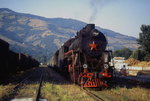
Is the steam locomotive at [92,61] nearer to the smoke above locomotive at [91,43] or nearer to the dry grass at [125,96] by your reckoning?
the smoke above locomotive at [91,43]

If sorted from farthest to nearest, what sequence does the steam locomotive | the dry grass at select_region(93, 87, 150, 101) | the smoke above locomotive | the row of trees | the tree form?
the row of trees → the tree → the smoke above locomotive → the steam locomotive → the dry grass at select_region(93, 87, 150, 101)

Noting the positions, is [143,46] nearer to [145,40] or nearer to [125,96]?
[145,40]

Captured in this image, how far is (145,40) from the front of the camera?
79.2 meters

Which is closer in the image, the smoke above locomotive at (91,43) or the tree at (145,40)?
the smoke above locomotive at (91,43)

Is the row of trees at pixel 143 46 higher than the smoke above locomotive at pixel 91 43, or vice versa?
the row of trees at pixel 143 46

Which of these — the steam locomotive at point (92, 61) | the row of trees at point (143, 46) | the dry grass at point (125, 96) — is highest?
the row of trees at point (143, 46)

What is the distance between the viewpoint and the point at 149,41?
253 ft

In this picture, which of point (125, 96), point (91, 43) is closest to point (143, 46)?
point (91, 43)

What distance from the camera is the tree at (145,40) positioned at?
248 ft

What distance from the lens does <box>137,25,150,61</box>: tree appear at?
75.6 meters

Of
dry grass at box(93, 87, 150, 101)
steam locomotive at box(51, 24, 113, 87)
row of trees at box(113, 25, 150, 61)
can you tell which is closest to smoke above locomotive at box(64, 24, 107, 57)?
steam locomotive at box(51, 24, 113, 87)

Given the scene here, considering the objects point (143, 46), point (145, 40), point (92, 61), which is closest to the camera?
point (92, 61)

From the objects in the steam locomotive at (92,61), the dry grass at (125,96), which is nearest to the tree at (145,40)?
the steam locomotive at (92,61)

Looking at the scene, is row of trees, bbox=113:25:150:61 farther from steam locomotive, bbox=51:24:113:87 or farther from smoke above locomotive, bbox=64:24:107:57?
steam locomotive, bbox=51:24:113:87
